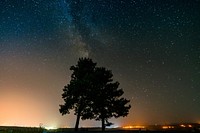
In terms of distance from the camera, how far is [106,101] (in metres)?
43.9

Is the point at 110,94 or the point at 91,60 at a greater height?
the point at 91,60

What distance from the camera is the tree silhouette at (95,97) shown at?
43.6 meters

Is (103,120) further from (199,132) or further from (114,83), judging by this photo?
(199,132)

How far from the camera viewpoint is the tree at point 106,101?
43.3m

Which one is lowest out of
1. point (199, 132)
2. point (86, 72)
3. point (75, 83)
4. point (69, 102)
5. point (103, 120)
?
point (199, 132)

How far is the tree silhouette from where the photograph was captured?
43.6 metres

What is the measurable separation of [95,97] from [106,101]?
2.27 meters

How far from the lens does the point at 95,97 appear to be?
42906mm

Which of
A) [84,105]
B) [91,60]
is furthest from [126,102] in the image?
[91,60]

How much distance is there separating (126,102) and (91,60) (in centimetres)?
1065

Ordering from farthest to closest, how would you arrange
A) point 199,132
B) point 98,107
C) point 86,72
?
point 86,72, point 98,107, point 199,132

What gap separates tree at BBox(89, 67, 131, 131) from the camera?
142ft

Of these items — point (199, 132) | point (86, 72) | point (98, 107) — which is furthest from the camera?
point (86, 72)

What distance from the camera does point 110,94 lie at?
145ft
